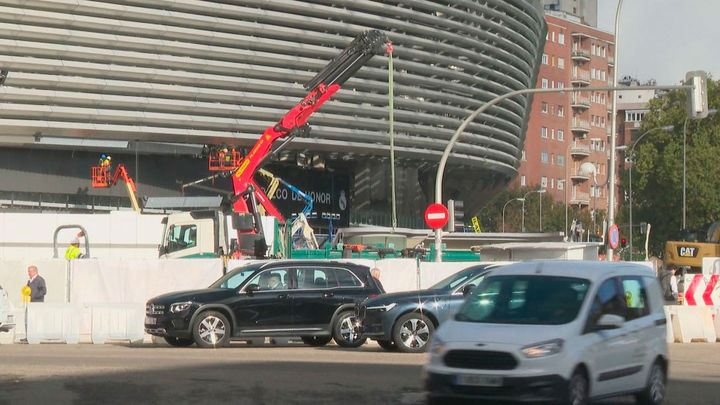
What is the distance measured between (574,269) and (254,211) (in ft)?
79.7

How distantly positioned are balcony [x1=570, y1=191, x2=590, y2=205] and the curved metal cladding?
64007mm

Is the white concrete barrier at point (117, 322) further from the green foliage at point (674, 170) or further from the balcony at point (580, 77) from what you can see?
the balcony at point (580, 77)

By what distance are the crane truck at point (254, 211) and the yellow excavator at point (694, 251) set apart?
1524cm

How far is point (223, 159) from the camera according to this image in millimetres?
56906

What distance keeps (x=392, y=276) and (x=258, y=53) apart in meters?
28.9

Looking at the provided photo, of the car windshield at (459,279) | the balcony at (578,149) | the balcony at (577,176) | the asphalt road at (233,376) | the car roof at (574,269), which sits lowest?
the asphalt road at (233,376)

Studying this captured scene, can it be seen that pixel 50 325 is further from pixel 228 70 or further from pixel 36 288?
pixel 228 70

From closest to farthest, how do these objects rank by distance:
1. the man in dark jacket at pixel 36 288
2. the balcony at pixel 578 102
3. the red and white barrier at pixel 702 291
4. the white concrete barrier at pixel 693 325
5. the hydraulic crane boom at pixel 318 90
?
the white concrete barrier at pixel 693 325
the man in dark jacket at pixel 36 288
the red and white barrier at pixel 702 291
the hydraulic crane boom at pixel 318 90
the balcony at pixel 578 102

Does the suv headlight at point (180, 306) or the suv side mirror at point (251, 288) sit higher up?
the suv side mirror at point (251, 288)

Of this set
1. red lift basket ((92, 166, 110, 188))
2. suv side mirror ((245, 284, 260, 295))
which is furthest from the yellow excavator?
suv side mirror ((245, 284, 260, 295))

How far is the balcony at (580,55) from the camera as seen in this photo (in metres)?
129

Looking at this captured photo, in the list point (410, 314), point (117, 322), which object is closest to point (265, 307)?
point (410, 314)

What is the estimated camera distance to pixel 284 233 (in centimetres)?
4106

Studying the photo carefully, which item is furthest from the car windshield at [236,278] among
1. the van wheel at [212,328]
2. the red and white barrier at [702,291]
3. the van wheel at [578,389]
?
the red and white barrier at [702,291]
